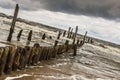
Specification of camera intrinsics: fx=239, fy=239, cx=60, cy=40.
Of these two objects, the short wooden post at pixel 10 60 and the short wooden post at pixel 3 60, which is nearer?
the short wooden post at pixel 3 60

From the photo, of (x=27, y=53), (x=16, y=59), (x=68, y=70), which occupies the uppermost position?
(x=27, y=53)

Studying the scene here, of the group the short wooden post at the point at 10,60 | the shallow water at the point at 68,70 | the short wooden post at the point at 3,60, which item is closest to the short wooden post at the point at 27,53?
the shallow water at the point at 68,70

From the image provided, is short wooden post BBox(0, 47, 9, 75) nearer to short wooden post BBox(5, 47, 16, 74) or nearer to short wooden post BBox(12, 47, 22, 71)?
short wooden post BBox(5, 47, 16, 74)

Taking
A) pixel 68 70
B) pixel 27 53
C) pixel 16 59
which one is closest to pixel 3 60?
pixel 16 59

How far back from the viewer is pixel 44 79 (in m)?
11.4

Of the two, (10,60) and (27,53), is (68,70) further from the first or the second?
(10,60)

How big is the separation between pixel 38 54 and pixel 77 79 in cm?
354

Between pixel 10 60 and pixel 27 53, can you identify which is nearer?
pixel 10 60

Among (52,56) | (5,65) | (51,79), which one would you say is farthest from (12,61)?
(52,56)

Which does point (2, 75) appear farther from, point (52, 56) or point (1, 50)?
point (52, 56)

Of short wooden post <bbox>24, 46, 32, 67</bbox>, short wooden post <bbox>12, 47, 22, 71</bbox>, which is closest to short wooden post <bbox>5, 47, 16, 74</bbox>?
short wooden post <bbox>12, 47, 22, 71</bbox>

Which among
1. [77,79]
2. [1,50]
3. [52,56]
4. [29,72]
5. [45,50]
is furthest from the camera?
[52,56]

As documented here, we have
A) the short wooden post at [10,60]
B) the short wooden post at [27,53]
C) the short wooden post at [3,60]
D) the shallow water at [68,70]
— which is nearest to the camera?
the short wooden post at [3,60]

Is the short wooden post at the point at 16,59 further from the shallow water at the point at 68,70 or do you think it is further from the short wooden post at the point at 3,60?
the short wooden post at the point at 3,60
